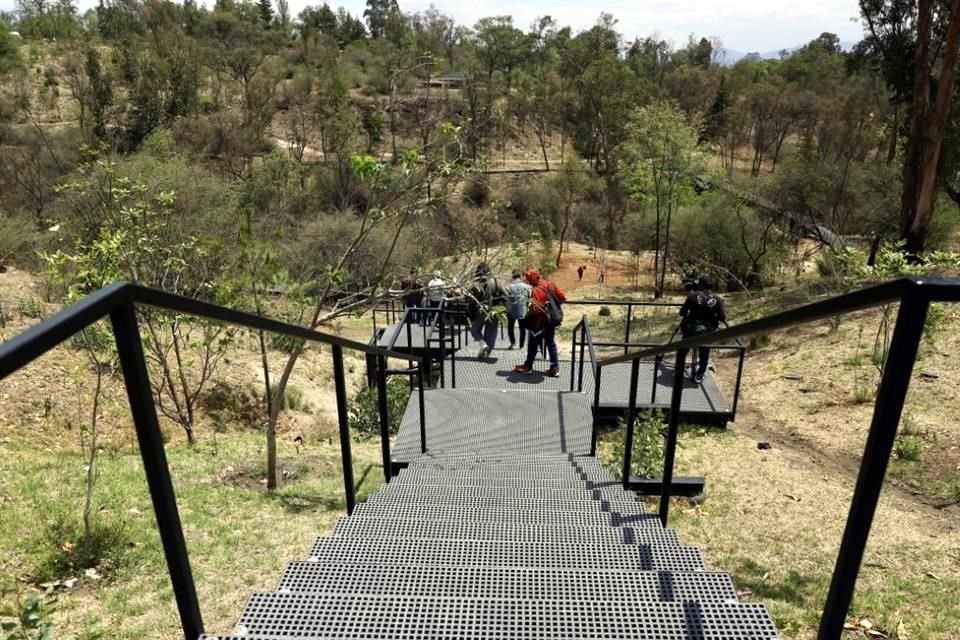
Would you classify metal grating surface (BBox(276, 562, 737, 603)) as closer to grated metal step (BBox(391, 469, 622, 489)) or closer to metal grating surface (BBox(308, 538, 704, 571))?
metal grating surface (BBox(308, 538, 704, 571))

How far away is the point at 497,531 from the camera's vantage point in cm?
339

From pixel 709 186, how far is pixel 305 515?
25.4 metres

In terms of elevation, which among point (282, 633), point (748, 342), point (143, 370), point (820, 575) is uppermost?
point (143, 370)

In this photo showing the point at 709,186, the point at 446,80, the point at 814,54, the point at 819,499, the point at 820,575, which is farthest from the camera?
the point at 814,54

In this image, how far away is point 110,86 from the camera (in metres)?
39.9

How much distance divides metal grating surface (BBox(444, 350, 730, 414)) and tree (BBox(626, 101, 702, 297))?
46.9 ft

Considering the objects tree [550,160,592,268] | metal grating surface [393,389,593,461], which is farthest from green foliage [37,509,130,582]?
tree [550,160,592,268]

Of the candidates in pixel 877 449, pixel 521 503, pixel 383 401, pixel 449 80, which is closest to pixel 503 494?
pixel 521 503

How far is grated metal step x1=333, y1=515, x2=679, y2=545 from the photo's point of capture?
10.1 ft

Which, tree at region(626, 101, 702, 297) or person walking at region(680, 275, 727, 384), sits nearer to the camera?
person walking at region(680, 275, 727, 384)

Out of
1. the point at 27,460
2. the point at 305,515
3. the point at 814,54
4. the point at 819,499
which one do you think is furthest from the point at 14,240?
the point at 814,54

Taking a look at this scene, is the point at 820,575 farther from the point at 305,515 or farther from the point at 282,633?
the point at 282,633

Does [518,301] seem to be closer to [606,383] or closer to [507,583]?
[606,383]

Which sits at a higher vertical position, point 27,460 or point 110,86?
point 110,86
